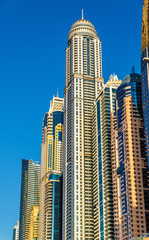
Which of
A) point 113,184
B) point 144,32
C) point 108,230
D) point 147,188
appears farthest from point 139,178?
point 144,32

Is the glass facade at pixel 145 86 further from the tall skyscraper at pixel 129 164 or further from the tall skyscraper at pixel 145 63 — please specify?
Result: the tall skyscraper at pixel 129 164

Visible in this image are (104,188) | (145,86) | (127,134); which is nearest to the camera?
(145,86)

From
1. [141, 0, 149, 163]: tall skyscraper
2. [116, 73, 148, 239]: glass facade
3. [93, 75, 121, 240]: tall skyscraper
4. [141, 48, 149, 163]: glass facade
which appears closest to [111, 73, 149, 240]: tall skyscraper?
[116, 73, 148, 239]: glass facade

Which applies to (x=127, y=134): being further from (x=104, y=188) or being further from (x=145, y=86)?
(x=104, y=188)

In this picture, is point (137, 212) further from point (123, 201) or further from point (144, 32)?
point (144, 32)

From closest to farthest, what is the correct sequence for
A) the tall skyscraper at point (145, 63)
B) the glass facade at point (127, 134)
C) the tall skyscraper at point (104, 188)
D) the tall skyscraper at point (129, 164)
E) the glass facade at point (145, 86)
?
the tall skyscraper at point (129, 164) < the glass facade at point (145, 86) < the tall skyscraper at point (145, 63) < the glass facade at point (127, 134) < the tall skyscraper at point (104, 188)

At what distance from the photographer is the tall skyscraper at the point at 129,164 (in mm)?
159625

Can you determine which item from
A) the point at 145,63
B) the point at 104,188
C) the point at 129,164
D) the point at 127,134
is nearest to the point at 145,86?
the point at 145,63

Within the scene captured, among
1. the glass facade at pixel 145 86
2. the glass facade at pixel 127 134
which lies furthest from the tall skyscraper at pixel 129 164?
the glass facade at pixel 145 86

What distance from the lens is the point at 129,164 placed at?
166625 mm

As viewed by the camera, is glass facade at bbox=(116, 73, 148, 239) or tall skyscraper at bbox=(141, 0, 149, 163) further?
glass facade at bbox=(116, 73, 148, 239)

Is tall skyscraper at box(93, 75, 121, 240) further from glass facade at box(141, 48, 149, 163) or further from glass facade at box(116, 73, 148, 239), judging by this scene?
glass facade at box(141, 48, 149, 163)

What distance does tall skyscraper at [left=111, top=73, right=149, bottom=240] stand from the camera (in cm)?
15962

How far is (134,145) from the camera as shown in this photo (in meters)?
171
